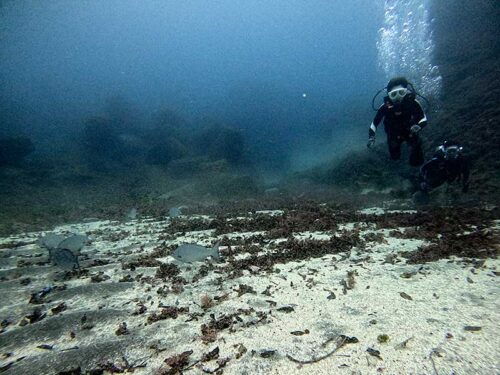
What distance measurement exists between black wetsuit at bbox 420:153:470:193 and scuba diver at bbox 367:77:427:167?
1802mm

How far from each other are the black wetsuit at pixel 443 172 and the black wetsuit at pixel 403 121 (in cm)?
180

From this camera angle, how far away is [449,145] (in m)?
10.8

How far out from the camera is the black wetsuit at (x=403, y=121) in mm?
9242

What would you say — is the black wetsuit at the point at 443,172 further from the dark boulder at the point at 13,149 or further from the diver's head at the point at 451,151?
the dark boulder at the point at 13,149

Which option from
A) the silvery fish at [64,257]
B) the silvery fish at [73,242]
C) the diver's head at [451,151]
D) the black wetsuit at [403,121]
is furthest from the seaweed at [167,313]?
the diver's head at [451,151]

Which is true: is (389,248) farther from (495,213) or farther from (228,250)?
(495,213)

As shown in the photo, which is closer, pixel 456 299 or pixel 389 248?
pixel 456 299

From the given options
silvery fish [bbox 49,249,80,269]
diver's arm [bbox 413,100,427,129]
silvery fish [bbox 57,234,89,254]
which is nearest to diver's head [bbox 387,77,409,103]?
diver's arm [bbox 413,100,427,129]

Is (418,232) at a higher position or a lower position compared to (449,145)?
lower

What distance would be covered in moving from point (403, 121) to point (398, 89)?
1.25 m

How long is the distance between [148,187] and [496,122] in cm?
2148

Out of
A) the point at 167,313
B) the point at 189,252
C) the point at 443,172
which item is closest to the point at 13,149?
the point at 189,252

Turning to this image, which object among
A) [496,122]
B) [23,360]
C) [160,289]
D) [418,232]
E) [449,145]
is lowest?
[23,360]

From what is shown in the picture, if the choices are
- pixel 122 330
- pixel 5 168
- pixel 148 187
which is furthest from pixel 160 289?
pixel 5 168
